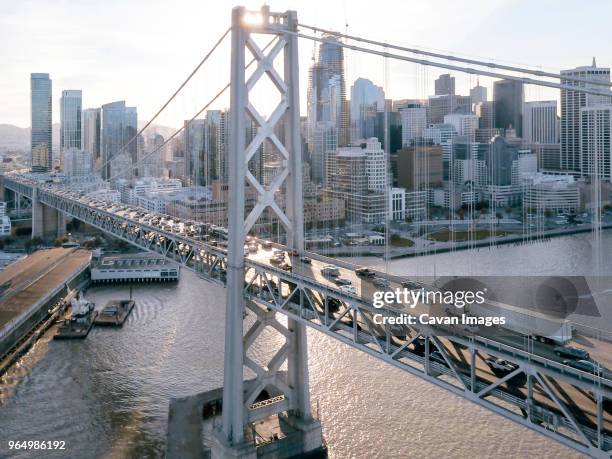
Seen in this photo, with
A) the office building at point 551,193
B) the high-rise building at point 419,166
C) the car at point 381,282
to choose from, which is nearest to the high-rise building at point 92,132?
the high-rise building at point 419,166

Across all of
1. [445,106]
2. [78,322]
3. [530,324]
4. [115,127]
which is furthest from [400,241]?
[115,127]

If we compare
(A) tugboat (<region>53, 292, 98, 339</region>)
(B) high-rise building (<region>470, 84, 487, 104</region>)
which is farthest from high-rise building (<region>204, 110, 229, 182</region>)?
(B) high-rise building (<region>470, 84, 487, 104</region>)

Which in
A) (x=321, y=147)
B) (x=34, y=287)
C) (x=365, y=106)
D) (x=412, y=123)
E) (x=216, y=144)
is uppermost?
(x=365, y=106)

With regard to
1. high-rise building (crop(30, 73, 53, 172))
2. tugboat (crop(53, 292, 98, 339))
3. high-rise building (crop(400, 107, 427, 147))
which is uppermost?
high-rise building (crop(30, 73, 53, 172))

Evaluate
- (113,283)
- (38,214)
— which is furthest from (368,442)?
(38,214)

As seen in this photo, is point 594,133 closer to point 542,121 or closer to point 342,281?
point 542,121

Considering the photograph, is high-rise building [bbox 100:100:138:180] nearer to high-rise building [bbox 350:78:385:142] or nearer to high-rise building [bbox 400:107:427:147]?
high-rise building [bbox 350:78:385:142]

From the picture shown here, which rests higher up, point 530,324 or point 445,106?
point 445,106

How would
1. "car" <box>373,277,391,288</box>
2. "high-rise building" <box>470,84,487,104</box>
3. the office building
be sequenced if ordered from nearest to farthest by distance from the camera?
Result: "car" <box>373,277,391,288</box> → "high-rise building" <box>470,84,487,104</box> → the office building

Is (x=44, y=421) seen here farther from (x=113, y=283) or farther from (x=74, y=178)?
(x=74, y=178)
